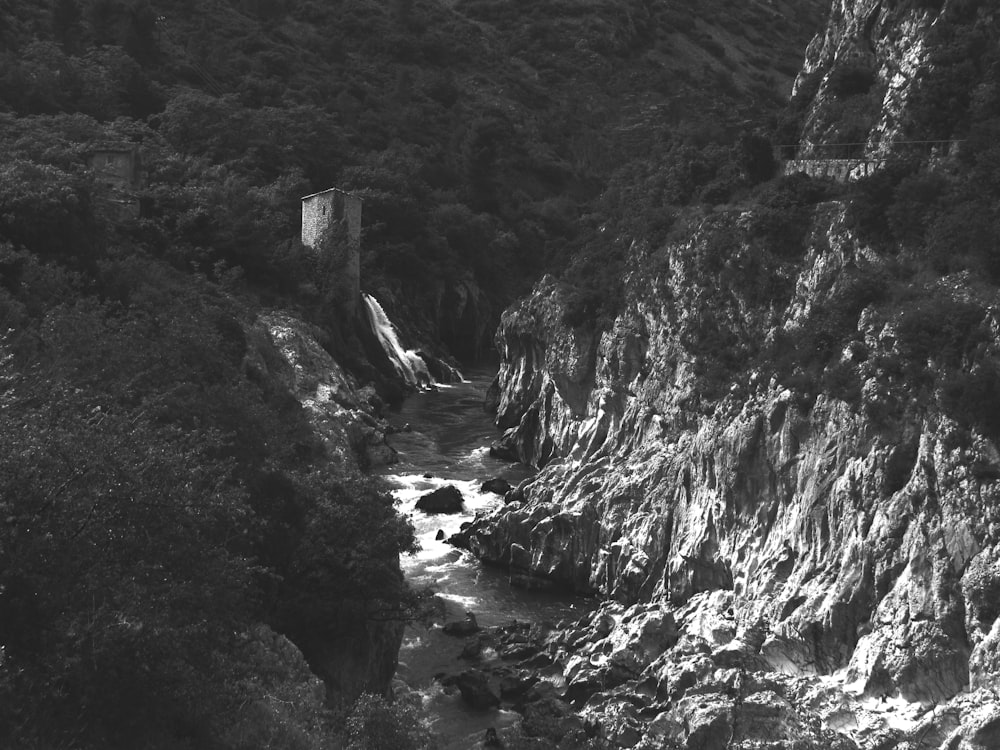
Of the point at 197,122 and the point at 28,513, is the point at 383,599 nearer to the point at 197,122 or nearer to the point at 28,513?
the point at 28,513

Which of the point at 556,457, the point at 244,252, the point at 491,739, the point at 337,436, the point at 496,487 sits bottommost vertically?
the point at 491,739

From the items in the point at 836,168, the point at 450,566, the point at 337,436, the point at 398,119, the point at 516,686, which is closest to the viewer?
the point at 516,686

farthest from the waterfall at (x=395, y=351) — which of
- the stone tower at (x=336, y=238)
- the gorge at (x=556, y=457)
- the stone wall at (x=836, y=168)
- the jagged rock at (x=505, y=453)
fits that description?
the stone wall at (x=836, y=168)

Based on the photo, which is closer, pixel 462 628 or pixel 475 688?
pixel 475 688

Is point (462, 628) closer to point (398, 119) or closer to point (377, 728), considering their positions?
point (377, 728)

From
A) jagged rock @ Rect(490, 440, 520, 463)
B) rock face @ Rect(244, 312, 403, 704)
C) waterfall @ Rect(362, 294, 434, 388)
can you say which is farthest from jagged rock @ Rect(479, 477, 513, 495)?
waterfall @ Rect(362, 294, 434, 388)

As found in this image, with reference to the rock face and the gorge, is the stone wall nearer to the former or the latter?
the gorge

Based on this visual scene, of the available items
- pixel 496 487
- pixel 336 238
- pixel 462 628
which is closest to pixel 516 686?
pixel 462 628

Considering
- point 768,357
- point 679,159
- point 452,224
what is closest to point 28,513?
point 768,357

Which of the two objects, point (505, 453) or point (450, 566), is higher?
point (505, 453)

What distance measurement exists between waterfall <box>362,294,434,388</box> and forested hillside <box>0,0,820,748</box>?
461cm

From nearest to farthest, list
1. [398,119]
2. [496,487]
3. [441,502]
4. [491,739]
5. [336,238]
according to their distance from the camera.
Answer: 1. [491,739]
2. [441,502]
3. [496,487]
4. [336,238]
5. [398,119]

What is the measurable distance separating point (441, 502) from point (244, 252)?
71.6 feet

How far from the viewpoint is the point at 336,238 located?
213 feet
